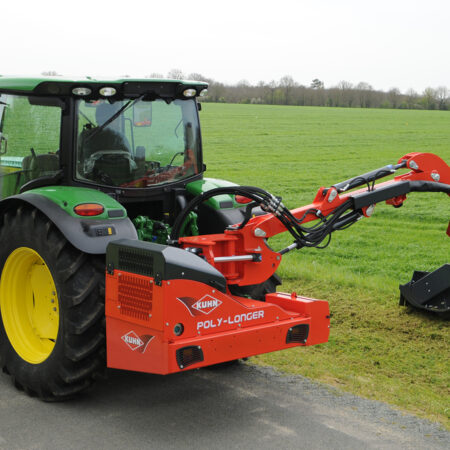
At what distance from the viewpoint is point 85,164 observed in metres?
5.06

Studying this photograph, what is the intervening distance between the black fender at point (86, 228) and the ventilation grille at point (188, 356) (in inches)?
35.4

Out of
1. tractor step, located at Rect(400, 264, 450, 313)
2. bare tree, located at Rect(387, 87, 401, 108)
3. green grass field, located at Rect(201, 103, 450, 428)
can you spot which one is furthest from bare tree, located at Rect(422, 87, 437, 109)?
tractor step, located at Rect(400, 264, 450, 313)

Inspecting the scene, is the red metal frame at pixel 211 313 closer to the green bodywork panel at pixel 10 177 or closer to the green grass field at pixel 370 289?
the green grass field at pixel 370 289

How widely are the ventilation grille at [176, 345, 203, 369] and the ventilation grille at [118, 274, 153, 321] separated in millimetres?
289

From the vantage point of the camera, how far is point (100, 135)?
5094 mm

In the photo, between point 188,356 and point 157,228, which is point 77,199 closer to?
point 157,228

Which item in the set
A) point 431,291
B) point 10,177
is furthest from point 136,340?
point 431,291

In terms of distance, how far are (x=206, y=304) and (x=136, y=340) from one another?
0.48 metres

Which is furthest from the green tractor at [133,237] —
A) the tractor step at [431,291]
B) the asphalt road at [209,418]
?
the tractor step at [431,291]

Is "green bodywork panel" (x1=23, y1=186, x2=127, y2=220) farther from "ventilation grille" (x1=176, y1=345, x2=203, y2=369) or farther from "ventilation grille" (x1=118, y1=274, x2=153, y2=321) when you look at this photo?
"ventilation grille" (x1=176, y1=345, x2=203, y2=369)

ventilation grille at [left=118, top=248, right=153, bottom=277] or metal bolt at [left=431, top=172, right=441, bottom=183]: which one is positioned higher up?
metal bolt at [left=431, top=172, right=441, bottom=183]

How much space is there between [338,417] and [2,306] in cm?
265

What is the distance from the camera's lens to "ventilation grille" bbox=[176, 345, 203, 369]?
3975mm

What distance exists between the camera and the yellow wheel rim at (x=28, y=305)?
495cm
